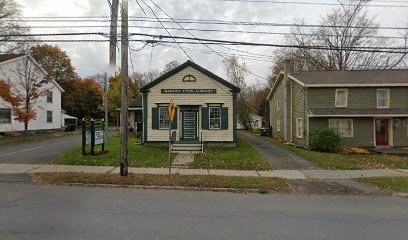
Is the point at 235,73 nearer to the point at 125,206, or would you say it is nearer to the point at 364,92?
the point at 364,92

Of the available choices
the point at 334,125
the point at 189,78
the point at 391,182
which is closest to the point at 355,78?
the point at 334,125

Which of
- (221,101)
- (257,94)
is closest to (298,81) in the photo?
(221,101)

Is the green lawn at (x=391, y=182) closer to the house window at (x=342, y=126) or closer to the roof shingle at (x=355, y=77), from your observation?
the house window at (x=342, y=126)

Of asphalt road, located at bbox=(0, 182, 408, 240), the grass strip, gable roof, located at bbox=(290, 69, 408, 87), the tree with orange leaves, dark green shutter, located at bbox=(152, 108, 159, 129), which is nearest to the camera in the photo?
asphalt road, located at bbox=(0, 182, 408, 240)

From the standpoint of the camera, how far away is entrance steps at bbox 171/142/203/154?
16.1 metres

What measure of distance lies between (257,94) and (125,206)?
140ft

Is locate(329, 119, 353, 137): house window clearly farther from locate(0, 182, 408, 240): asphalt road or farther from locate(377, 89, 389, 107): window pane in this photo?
locate(0, 182, 408, 240): asphalt road

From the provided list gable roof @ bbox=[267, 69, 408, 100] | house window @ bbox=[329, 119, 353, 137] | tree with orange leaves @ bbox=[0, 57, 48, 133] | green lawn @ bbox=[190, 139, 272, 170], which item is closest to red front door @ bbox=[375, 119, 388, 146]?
house window @ bbox=[329, 119, 353, 137]

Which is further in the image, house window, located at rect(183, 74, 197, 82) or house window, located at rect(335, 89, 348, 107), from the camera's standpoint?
house window, located at rect(335, 89, 348, 107)

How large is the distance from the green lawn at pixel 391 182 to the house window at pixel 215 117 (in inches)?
378

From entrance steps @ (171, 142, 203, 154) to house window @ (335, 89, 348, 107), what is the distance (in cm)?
1139

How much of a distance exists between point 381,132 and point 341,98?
4.14 m

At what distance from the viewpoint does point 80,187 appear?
8578mm

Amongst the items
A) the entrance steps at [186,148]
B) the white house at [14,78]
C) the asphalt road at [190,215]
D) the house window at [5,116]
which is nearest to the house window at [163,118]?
the entrance steps at [186,148]
